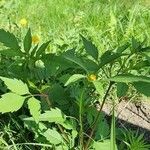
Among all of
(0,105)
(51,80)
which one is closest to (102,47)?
(51,80)

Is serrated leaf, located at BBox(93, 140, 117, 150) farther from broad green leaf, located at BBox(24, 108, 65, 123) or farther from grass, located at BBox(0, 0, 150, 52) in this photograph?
grass, located at BBox(0, 0, 150, 52)

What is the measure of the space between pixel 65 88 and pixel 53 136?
476 millimetres

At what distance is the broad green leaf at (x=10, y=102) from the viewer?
7.18 ft

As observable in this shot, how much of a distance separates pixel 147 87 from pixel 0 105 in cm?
70

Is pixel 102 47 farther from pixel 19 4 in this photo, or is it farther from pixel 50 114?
pixel 50 114

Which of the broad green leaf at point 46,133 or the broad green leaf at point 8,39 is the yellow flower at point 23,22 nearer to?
the broad green leaf at point 46,133

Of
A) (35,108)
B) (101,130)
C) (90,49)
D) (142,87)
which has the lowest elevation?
(101,130)

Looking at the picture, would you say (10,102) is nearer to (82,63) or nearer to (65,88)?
(82,63)

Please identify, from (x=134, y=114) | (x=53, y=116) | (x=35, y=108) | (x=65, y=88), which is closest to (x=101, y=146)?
(x=53, y=116)

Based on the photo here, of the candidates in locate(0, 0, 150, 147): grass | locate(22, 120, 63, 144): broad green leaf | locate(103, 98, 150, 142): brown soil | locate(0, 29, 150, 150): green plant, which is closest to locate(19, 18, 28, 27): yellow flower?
locate(0, 0, 150, 147): grass

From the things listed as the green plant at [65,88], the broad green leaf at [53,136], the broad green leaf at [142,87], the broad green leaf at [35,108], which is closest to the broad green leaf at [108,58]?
the green plant at [65,88]

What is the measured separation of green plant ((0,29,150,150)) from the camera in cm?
206

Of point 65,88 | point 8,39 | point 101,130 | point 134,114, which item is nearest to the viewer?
point 8,39

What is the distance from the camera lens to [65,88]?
9.71ft
